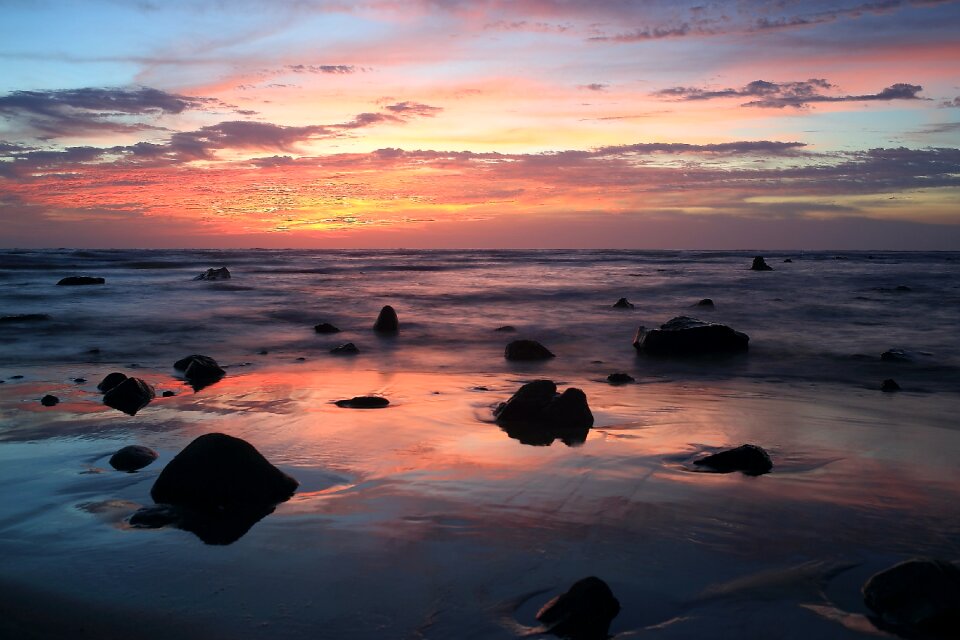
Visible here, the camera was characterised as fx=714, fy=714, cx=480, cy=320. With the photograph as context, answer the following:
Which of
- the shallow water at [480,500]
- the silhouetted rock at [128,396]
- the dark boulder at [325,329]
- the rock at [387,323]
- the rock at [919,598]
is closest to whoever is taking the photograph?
the rock at [919,598]

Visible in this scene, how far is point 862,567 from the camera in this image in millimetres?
3502

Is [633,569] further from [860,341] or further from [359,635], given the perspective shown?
[860,341]

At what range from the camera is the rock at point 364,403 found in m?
7.43

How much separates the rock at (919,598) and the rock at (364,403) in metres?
5.13

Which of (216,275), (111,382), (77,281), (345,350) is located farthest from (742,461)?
(216,275)

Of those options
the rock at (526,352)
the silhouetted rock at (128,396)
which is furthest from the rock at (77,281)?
the silhouetted rock at (128,396)

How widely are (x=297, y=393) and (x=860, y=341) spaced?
10488 mm

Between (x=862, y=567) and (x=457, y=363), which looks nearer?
(x=862, y=567)

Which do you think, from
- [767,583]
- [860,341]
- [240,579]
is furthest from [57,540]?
[860,341]

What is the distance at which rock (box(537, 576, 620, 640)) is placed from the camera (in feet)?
9.48

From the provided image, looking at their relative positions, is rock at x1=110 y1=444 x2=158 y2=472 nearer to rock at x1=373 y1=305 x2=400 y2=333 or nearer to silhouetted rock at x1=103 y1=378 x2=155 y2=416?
silhouetted rock at x1=103 y1=378 x2=155 y2=416

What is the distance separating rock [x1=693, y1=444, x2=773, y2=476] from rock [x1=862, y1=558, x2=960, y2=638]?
6.13 feet

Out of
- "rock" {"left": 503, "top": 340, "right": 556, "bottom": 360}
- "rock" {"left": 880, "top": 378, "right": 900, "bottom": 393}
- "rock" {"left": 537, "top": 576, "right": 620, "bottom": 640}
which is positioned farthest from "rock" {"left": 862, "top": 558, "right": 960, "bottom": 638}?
"rock" {"left": 503, "top": 340, "right": 556, "bottom": 360}

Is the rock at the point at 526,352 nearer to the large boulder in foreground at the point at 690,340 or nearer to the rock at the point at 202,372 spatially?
the large boulder in foreground at the point at 690,340
